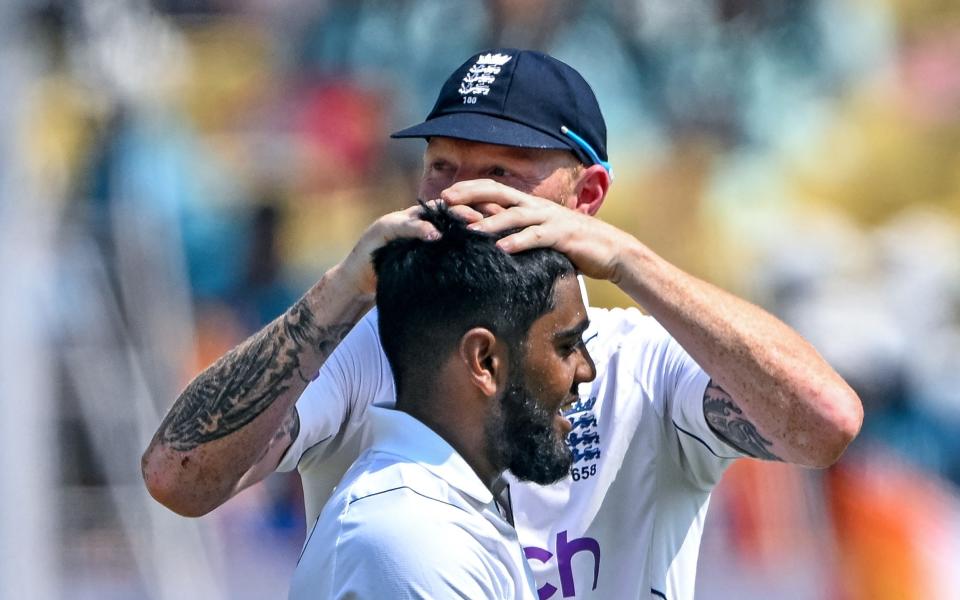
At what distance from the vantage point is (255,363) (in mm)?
2633

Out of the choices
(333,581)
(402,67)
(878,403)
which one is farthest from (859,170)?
(333,581)

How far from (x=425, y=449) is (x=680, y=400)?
73cm

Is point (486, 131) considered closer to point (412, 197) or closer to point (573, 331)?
point (573, 331)

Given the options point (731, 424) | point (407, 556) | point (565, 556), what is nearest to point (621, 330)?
point (731, 424)

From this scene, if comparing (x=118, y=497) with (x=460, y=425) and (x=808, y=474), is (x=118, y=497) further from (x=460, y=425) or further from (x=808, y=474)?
(x=460, y=425)

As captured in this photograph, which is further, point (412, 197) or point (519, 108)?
point (412, 197)

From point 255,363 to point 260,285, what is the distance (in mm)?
3563

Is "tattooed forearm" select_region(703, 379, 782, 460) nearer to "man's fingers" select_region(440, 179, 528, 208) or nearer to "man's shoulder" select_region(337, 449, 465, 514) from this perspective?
"man's fingers" select_region(440, 179, 528, 208)

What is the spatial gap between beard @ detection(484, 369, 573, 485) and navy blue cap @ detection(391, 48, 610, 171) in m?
0.58

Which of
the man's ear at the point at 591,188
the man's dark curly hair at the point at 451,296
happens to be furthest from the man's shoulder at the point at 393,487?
the man's ear at the point at 591,188

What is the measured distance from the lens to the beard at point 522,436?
2.23m

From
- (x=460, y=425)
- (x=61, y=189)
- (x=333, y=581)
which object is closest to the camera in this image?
(x=333, y=581)

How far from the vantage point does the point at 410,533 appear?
6.41 ft

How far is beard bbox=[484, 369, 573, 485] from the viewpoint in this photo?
7.31ft
